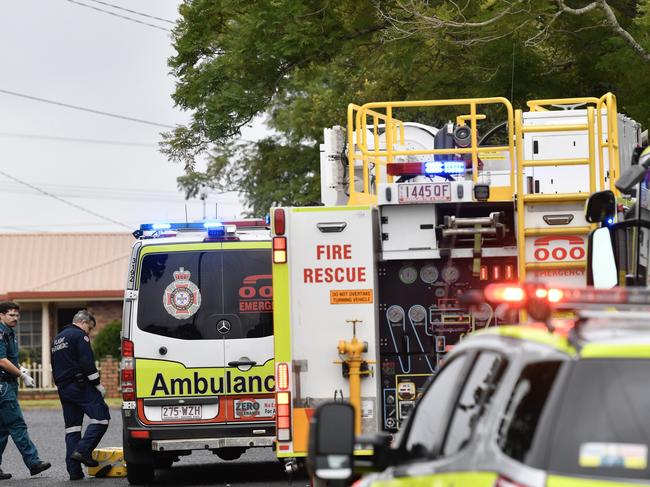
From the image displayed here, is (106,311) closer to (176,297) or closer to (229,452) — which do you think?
(229,452)

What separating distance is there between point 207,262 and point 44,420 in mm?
16729

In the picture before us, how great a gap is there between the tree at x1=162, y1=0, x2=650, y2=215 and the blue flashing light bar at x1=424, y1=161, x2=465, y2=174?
631 centimetres

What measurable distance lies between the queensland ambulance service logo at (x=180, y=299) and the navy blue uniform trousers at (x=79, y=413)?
1933 millimetres

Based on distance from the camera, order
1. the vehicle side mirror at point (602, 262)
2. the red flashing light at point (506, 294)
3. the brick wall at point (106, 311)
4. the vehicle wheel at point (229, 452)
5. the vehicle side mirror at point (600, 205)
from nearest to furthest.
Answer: the red flashing light at point (506, 294)
the vehicle side mirror at point (600, 205)
the vehicle side mirror at point (602, 262)
the vehicle wheel at point (229, 452)
the brick wall at point (106, 311)

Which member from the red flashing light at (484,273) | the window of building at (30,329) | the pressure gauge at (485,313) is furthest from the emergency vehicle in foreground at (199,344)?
the window of building at (30,329)

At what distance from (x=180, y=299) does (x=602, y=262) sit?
6071 millimetres

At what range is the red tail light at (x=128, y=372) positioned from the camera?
1402 centimetres

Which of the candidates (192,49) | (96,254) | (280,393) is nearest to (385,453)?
(280,393)

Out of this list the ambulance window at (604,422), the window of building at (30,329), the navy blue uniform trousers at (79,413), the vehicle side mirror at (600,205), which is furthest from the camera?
the window of building at (30,329)

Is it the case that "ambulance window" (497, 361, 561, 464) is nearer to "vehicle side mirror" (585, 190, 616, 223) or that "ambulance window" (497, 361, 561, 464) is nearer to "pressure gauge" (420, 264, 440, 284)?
"vehicle side mirror" (585, 190, 616, 223)

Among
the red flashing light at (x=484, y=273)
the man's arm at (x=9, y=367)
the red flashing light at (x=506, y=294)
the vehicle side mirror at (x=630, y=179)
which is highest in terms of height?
the vehicle side mirror at (x=630, y=179)

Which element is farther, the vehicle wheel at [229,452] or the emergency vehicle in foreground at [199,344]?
the vehicle wheel at [229,452]

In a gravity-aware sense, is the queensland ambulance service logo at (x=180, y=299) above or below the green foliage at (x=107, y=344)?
above

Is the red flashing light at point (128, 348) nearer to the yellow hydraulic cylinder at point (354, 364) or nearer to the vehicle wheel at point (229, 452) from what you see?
the vehicle wheel at point (229, 452)
